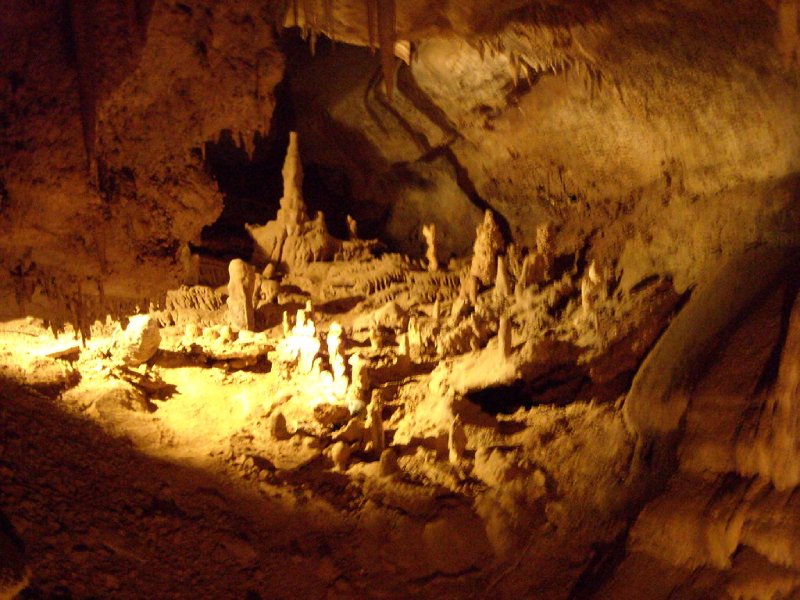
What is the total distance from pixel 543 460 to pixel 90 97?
6.11 meters

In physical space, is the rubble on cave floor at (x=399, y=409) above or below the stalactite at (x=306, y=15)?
below

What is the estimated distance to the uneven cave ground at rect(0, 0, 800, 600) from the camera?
532 cm

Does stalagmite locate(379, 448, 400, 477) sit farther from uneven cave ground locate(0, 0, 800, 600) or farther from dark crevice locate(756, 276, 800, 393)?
dark crevice locate(756, 276, 800, 393)

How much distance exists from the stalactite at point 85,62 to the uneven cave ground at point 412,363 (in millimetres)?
28

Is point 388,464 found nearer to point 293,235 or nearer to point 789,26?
point 789,26

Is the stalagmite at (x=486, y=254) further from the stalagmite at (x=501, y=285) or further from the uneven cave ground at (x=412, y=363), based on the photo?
the uneven cave ground at (x=412, y=363)

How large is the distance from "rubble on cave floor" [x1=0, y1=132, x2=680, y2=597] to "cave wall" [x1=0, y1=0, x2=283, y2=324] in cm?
197

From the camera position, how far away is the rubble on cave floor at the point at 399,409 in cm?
620

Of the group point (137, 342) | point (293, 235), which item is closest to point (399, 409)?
point (137, 342)

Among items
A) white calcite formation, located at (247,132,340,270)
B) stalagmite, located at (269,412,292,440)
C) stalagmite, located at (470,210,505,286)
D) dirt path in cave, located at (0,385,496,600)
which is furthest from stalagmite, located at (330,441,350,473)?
white calcite formation, located at (247,132,340,270)

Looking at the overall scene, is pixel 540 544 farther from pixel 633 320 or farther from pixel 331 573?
pixel 633 320

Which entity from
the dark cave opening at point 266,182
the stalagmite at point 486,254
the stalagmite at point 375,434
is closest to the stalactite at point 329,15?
the stalagmite at point 375,434

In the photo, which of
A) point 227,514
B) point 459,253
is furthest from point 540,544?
point 459,253

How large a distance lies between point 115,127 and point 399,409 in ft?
17.7
